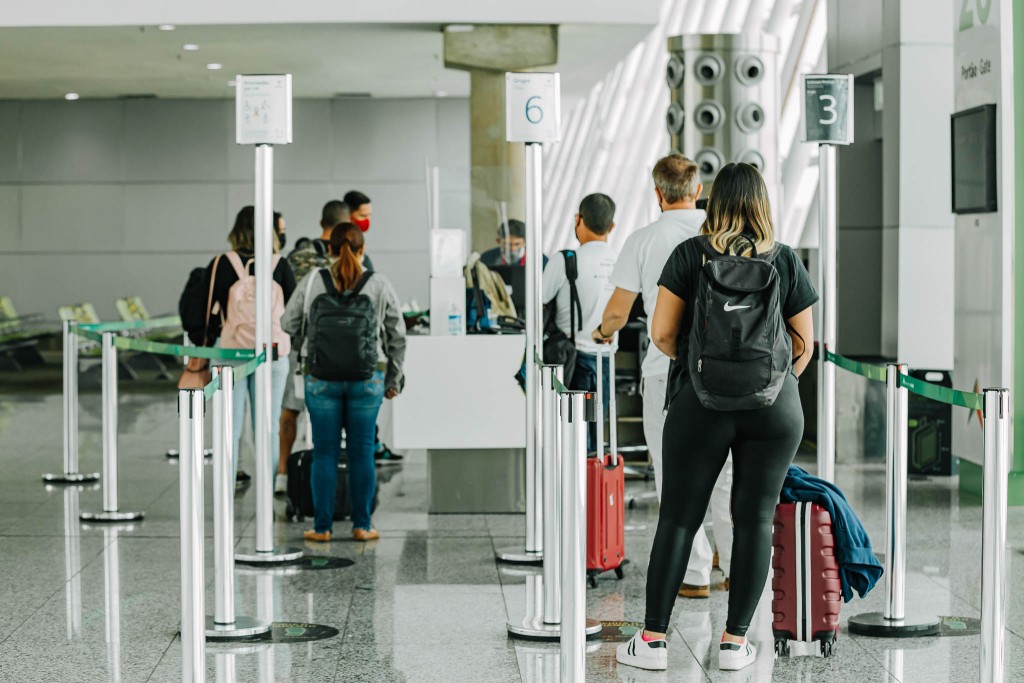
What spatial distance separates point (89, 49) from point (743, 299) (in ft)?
32.4

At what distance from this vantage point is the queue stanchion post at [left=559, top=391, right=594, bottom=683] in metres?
3.69

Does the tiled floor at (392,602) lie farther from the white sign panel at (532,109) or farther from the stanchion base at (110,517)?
the white sign panel at (532,109)

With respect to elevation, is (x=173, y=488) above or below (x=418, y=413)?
below

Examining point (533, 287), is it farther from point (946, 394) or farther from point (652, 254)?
point (946, 394)

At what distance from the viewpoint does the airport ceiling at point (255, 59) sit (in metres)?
11.2

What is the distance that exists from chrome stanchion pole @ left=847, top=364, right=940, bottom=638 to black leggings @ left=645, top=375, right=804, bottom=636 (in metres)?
0.73

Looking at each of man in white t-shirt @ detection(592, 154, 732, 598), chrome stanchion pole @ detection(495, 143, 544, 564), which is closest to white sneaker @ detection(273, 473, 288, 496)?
chrome stanchion pole @ detection(495, 143, 544, 564)

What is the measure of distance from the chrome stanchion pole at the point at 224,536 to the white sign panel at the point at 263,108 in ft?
5.03

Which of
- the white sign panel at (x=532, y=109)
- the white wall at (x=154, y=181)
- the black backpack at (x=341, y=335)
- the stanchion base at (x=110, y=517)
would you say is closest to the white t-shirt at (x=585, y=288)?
the white sign panel at (x=532, y=109)

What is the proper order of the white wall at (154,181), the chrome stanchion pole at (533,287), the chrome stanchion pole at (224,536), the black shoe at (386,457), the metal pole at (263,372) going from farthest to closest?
the white wall at (154,181)
the black shoe at (386,457)
the metal pole at (263,372)
the chrome stanchion pole at (533,287)
the chrome stanchion pole at (224,536)

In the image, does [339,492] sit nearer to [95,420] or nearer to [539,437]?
[539,437]

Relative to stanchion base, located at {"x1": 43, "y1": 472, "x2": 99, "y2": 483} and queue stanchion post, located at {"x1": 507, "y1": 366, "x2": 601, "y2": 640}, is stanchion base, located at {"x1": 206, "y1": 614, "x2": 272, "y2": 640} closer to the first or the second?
queue stanchion post, located at {"x1": 507, "y1": 366, "x2": 601, "y2": 640}

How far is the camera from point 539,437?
5711 millimetres

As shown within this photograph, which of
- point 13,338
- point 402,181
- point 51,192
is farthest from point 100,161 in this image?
point 402,181
